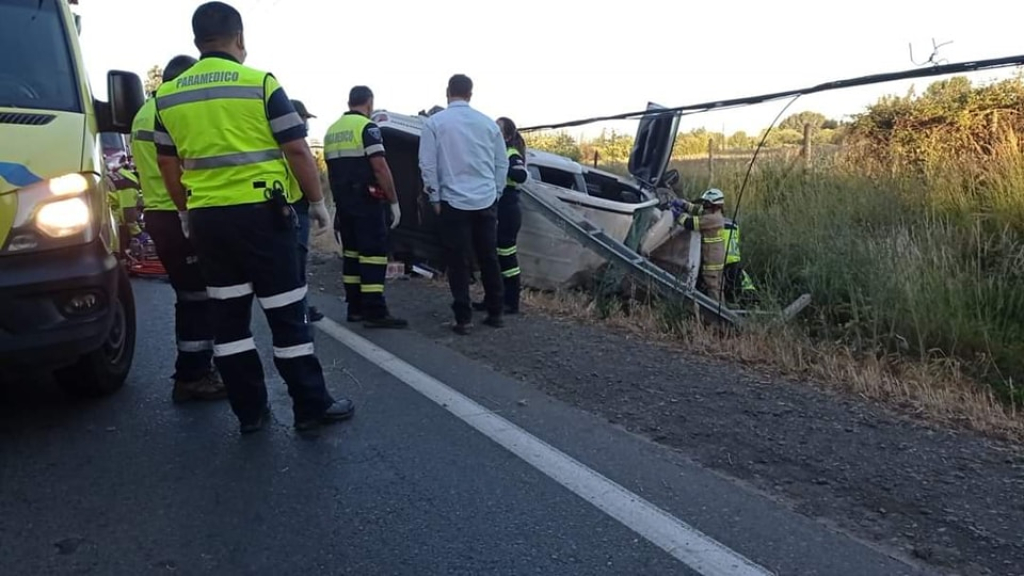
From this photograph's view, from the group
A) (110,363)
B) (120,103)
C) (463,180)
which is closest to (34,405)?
(110,363)

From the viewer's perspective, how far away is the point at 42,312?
381cm

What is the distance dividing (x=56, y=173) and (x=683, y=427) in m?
3.14

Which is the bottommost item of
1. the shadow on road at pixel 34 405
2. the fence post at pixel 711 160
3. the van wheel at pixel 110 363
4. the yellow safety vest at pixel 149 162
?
the shadow on road at pixel 34 405

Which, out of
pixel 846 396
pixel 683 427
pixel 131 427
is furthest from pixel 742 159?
pixel 131 427

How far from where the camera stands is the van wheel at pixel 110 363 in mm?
4680

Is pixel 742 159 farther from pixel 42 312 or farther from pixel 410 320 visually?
pixel 42 312

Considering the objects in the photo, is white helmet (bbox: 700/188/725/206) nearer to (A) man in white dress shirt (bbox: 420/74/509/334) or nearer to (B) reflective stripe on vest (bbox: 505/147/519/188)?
(B) reflective stripe on vest (bbox: 505/147/519/188)

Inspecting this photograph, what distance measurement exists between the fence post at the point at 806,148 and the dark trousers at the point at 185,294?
754cm

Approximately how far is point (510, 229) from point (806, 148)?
5.28 meters

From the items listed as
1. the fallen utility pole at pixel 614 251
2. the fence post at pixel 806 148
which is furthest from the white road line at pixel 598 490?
the fence post at pixel 806 148

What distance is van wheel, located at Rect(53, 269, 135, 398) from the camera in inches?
184

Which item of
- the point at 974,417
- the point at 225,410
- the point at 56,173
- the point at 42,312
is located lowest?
the point at 974,417

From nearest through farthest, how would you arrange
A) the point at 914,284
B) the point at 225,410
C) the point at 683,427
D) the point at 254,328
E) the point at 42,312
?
the point at 42,312 → the point at 683,427 → the point at 225,410 → the point at 914,284 → the point at 254,328

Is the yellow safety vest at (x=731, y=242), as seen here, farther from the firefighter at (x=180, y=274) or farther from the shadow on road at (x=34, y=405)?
the shadow on road at (x=34, y=405)
